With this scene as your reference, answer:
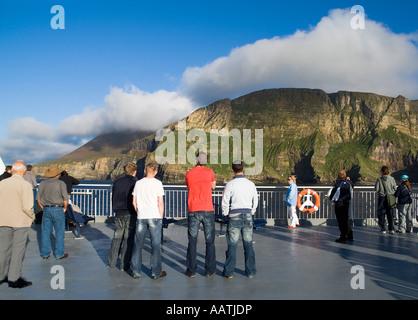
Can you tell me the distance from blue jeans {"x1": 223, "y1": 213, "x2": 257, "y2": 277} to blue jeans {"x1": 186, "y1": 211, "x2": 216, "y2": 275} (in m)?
0.24

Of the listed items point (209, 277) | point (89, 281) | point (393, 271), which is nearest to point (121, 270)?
point (89, 281)

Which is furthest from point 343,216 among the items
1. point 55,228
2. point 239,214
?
point 55,228

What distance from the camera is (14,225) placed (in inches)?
200

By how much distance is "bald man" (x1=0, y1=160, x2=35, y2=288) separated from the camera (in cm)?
505

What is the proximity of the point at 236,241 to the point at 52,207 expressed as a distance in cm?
375

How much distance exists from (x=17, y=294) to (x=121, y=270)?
1748mm

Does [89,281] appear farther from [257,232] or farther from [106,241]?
[257,232]

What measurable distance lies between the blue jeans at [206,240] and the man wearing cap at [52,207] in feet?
9.25

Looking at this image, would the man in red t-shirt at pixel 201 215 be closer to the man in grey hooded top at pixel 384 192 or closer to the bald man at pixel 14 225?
the bald man at pixel 14 225

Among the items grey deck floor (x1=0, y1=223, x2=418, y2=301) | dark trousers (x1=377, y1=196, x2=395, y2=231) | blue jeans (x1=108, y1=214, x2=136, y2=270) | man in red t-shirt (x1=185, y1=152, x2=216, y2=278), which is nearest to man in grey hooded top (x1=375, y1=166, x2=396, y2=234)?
dark trousers (x1=377, y1=196, x2=395, y2=231)

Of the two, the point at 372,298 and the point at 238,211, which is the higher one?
the point at 238,211

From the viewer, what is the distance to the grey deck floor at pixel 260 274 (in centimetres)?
473

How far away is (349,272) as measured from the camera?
236 inches

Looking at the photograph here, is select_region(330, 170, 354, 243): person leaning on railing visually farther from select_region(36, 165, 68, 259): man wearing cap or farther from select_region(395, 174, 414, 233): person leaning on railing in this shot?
select_region(36, 165, 68, 259): man wearing cap
